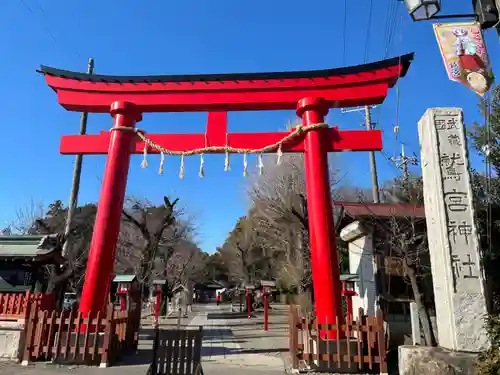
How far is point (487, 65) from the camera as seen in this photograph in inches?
248

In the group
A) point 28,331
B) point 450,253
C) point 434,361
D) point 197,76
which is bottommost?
point 28,331

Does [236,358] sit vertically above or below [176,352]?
below

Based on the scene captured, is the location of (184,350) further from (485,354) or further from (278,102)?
(278,102)

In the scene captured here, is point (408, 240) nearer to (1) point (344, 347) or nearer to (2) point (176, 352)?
(1) point (344, 347)

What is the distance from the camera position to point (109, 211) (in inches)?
387

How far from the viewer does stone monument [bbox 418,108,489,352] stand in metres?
5.38

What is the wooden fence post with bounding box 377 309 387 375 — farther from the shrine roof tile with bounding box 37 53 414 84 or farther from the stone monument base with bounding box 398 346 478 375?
the shrine roof tile with bounding box 37 53 414 84

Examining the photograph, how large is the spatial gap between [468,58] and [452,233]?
118 inches

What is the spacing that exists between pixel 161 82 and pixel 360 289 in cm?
988

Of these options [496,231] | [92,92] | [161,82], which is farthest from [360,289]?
[92,92]

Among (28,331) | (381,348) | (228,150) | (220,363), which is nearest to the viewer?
(381,348)

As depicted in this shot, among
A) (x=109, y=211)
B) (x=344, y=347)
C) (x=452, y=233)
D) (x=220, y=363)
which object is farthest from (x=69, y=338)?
(x=452, y=233)

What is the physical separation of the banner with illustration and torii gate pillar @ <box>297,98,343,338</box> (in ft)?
13.5

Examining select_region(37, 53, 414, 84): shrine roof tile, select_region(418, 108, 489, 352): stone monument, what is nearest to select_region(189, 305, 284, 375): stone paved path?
select_region(418, 108, 489, 352): stone monument
